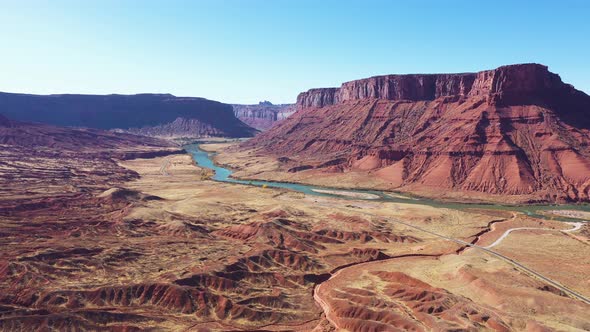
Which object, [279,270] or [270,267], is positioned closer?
[279,270]

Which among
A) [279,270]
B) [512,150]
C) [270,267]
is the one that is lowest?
[279,270]

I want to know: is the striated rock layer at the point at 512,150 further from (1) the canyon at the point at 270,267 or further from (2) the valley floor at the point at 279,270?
(2) the valley floor at the point at 279,270

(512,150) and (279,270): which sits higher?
(512,150)

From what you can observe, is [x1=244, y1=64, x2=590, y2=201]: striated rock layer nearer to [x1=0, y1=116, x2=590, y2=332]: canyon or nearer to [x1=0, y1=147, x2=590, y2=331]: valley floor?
[x1=0, y1=116, x2=590, y2=332]: canyon

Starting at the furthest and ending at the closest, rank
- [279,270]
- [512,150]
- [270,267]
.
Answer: [512,150] → [270,267] → [279,270]

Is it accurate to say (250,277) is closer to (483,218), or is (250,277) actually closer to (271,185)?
(483,218)

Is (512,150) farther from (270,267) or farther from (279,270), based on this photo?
(270,267)

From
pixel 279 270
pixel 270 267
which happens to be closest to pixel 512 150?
pixel 279 270

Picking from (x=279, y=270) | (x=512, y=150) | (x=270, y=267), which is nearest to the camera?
(x=279, y=270)

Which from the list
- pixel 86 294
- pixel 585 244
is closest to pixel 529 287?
pixel 585 244
